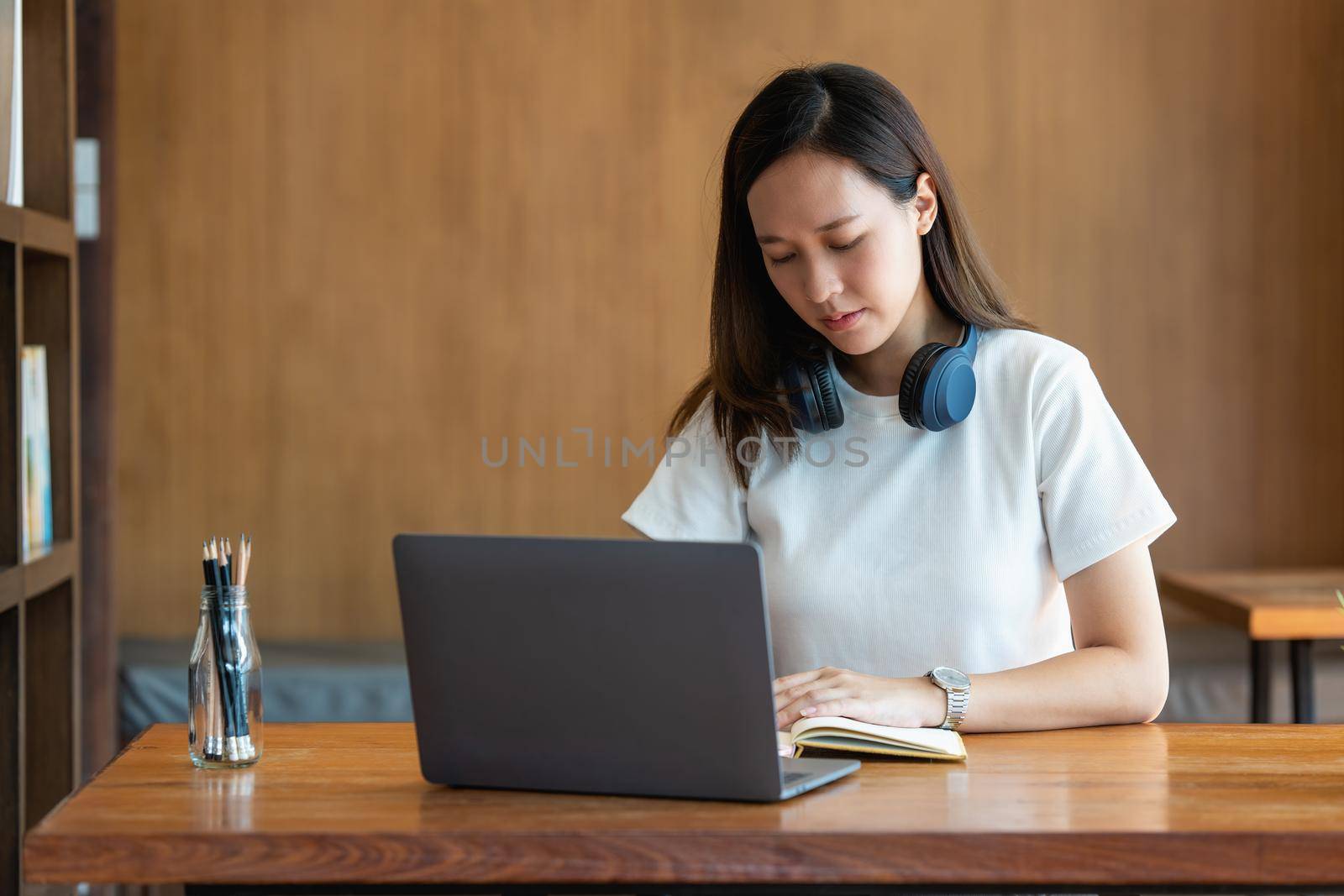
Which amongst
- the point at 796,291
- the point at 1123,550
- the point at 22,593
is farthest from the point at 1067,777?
the point at 22,593

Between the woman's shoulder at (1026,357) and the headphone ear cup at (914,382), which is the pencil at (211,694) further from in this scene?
the woman's shoulder at (1026,357)

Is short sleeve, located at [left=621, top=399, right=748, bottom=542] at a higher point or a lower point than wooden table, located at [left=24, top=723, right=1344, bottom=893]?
higher

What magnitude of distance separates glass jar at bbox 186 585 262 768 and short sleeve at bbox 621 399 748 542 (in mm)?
565

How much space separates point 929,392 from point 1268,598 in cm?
145

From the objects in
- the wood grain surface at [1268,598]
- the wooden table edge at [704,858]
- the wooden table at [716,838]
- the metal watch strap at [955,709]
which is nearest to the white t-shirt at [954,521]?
the metal watch strap at [955,709]

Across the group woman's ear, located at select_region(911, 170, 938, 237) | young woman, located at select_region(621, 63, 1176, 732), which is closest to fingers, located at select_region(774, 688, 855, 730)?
young woman, located at select_region(621, 63, 1176, 732)

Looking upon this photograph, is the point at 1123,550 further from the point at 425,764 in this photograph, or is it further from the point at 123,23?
the point at 123,23

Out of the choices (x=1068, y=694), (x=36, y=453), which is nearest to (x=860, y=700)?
(x=1068, y=694)

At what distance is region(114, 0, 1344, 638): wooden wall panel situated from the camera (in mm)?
3301

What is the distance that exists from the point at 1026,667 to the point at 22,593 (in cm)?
140

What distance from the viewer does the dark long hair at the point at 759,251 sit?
157 cm

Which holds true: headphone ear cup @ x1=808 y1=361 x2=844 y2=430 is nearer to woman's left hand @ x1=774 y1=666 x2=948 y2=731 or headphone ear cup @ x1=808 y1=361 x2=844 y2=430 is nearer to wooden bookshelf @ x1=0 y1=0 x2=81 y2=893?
woman's left hand @ x1=774 y1=666 x2=948 y2=731

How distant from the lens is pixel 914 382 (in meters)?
1.55

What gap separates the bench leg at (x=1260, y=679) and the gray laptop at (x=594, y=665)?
1959 mm
